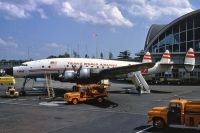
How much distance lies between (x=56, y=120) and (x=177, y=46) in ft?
207

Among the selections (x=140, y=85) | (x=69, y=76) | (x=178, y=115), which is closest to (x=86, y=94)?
(x=69, y=76)

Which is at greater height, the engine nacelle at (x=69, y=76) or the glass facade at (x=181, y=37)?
the glass facade at (x=181, y=37)

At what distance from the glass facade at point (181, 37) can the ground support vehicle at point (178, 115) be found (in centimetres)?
6210

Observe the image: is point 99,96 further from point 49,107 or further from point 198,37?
point 198,37

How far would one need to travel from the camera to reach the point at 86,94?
122 feet

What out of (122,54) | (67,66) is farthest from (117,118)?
(122,54)

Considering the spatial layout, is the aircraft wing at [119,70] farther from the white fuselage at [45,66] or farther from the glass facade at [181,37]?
the glass facade at [181,37]

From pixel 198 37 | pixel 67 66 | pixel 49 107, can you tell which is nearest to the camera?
pixel 49 107

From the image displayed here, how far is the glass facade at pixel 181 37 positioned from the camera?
273 ft

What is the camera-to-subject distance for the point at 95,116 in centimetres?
2861

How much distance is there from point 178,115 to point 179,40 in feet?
218

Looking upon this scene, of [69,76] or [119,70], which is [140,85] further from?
[69,76]

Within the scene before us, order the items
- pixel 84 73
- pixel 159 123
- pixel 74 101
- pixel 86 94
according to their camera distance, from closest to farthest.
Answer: pixel 159 123 → pixel 74 101 → pixel 86 94 → pixel 84 73

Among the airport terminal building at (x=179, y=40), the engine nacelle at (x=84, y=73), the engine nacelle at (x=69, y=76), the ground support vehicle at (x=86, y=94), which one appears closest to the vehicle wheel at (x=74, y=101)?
the ground support vehicle at (x=86, y=94)
